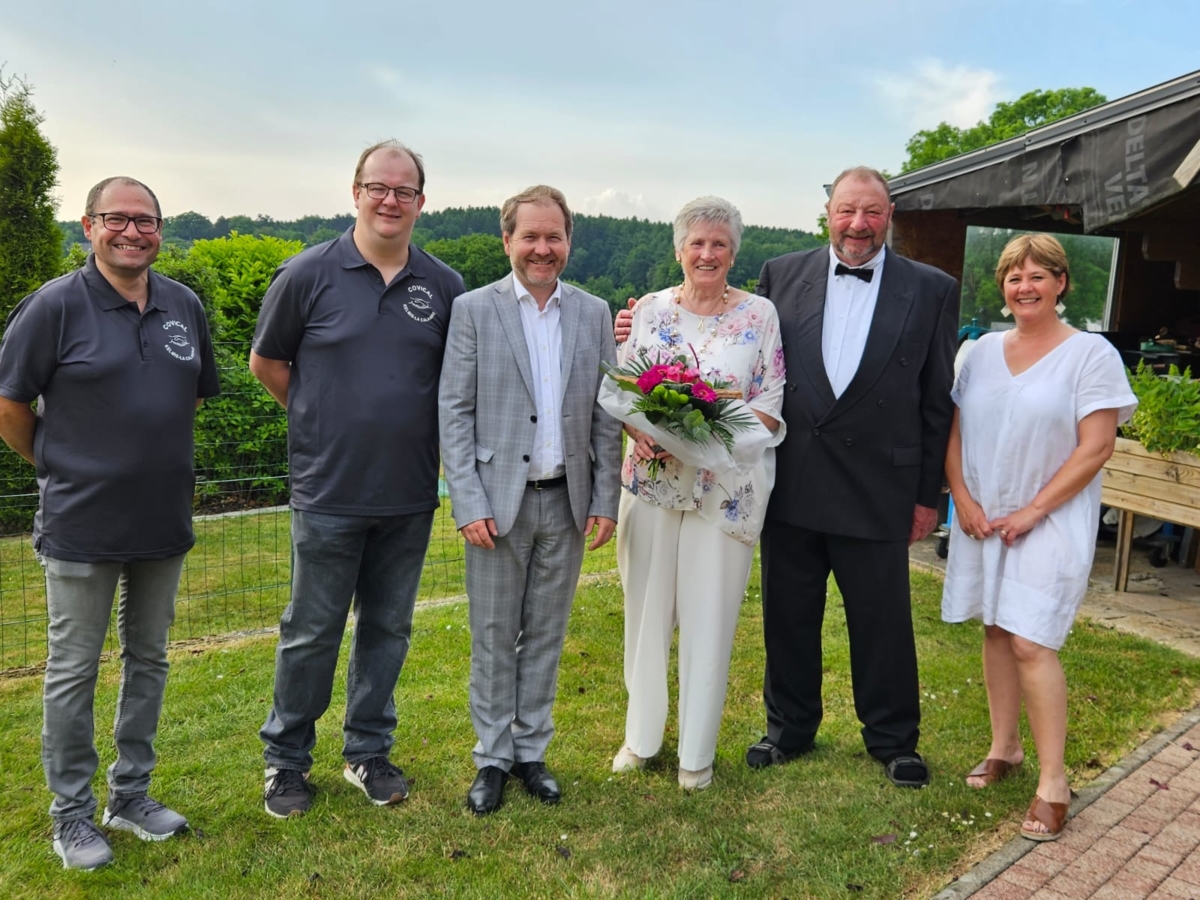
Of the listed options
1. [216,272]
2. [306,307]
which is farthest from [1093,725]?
[216,272]

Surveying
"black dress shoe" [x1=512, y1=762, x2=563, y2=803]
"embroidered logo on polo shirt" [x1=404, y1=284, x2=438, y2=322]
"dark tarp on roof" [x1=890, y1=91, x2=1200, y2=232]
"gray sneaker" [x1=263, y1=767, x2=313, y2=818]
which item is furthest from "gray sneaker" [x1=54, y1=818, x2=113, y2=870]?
"dark tarp on roof" [x1=890, y1=91, x2=1200, y2=232]

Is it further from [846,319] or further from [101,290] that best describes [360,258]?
[846,319]

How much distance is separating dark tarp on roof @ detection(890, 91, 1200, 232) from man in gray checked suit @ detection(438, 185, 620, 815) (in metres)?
3.82

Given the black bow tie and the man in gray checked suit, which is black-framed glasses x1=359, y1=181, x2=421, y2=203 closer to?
the man in gray checked suit

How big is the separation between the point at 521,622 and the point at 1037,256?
2.26 meters

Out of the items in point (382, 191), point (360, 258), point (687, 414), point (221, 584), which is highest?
point (382, 191)

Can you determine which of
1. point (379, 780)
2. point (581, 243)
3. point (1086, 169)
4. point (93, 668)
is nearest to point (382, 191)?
point (93, 668)

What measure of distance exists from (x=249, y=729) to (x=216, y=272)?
24.4 feet

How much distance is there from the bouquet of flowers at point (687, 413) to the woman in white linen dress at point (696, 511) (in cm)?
12

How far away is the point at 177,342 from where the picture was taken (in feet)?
9.80

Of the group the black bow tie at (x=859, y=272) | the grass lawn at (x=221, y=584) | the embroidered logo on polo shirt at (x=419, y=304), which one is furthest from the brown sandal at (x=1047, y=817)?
the grass lawn at (x=221, y=584)

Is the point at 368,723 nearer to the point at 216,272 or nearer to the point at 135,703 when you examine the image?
the point at 135,703

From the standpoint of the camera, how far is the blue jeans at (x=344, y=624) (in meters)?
3.19

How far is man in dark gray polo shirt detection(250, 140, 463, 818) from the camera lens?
3076 millimetres
